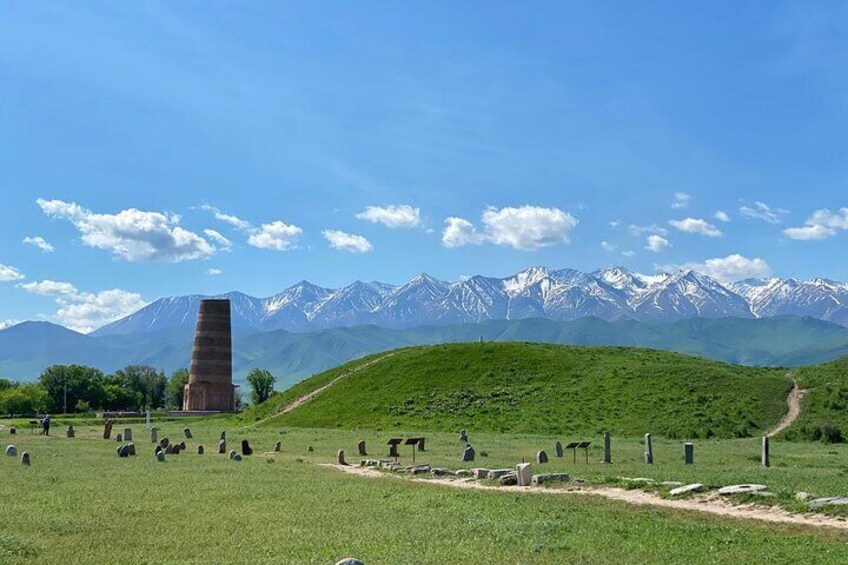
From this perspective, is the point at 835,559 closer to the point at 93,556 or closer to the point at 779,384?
the point at 93,556

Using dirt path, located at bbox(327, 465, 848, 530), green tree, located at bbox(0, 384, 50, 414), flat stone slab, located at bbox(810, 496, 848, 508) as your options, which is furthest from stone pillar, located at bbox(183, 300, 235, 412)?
flat stone slab, located at bbox(810, 496, 848, 508)

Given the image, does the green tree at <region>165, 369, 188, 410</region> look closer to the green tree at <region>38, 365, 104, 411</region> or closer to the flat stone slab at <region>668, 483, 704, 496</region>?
the green tree at <region>38, 365, 104, 411</region>

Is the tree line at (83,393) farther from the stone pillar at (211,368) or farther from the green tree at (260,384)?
the stone pillar at (211,368)

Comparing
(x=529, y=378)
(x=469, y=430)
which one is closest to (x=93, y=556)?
(x=469, y=430)

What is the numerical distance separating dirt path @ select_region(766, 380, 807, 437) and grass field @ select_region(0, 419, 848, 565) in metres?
29.6

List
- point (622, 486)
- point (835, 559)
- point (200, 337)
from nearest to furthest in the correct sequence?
1. point (835, 559)
2. point (622, 486)
3. point (200, 337)

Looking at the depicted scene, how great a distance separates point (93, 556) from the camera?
16.8m

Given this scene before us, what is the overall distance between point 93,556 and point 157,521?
4350 millimetres

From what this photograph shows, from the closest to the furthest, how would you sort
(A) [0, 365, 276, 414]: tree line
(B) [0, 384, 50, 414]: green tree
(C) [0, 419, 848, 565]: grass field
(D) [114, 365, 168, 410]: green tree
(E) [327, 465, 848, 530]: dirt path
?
(C) [0, 419, 848, 565]: grass field < (E) [327, 465, 848, 530]: dirt path < (B) [0, 384, 50, 414]: green tree < (A) [0, 365, 276, 414]: tree line < (D) [114, 365, 168, 410]: green tree

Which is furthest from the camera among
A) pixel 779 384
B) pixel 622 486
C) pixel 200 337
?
pixel 200 337

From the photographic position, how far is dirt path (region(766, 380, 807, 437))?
64.7 meters

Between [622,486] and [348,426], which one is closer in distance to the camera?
[622,486]

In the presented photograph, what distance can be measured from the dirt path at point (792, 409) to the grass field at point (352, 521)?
2965cm

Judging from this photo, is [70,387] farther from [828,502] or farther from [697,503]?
[828,502]
